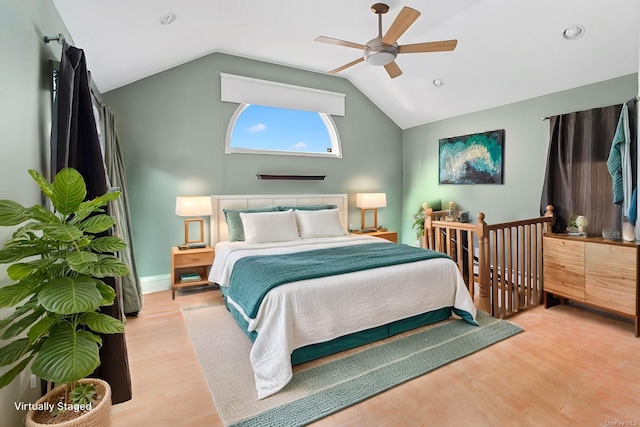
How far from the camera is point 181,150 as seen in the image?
4152 mm

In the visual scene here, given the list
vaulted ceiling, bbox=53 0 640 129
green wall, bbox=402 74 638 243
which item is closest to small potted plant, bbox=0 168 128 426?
vaulted ceiling, bbox=53 0 640 129

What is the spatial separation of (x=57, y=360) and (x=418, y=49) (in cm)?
303

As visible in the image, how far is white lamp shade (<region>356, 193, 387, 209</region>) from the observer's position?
202 inches

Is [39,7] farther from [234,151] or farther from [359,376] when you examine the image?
[359,376]

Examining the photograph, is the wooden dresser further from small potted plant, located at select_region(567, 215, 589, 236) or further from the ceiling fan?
the ceiling fan

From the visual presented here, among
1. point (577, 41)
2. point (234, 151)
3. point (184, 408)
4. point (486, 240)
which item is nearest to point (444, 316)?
point (486, 240)

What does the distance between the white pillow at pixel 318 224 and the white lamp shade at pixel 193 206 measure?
3.76 ft

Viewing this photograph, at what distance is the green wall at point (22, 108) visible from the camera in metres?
1.42

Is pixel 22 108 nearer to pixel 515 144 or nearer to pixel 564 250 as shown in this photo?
pixel 564 250

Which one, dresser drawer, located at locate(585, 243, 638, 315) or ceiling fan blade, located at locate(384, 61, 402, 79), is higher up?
ceiling fan blade, located at locate(384, 61, 402, 79)

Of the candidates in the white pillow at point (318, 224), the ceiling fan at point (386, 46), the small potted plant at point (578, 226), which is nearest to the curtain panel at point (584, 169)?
the small potted plant at point (578, 226)

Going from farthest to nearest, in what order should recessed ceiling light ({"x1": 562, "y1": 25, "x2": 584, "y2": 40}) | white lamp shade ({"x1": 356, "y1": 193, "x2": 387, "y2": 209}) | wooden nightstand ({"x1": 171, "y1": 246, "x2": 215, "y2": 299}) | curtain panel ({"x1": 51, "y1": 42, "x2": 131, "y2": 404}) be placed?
white lamp shade ({"x1": 356, "y1": 193, "x2": 387, "y2": 209}), wooden nightstand ({"x1": 171, "y1": 246, "x2": 215, "y2": 299}), recessed ceiling light ({"x1": 562, "y1": 25, "x2": 584, "y2": 40}), curtain panel ({"x1": 51, "y1": 42, "x2": 131, "y2": 404})

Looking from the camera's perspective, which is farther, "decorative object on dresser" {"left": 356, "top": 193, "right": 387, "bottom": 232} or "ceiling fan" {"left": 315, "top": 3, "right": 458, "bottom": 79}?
"decorative object on dresser" {"left": 356, "top": 193, "right": 387, "bottom": 232}

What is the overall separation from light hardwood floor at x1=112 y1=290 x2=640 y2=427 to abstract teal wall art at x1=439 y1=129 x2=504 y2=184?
2178 millimetres
